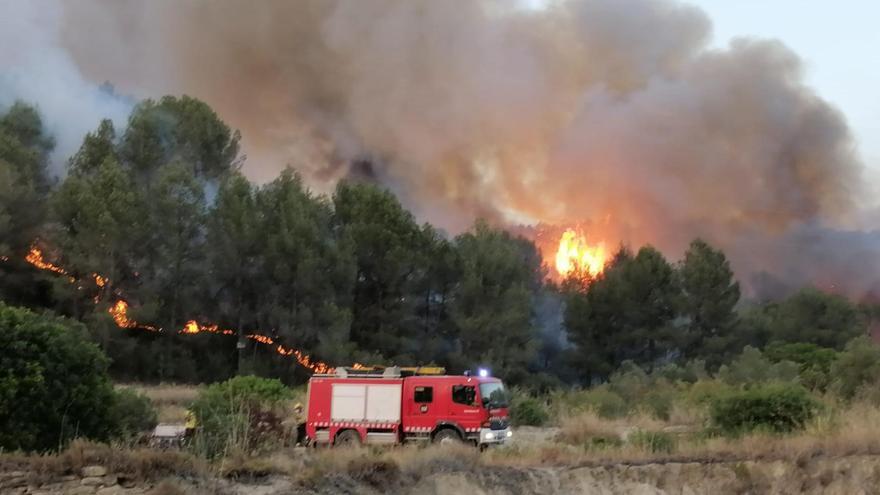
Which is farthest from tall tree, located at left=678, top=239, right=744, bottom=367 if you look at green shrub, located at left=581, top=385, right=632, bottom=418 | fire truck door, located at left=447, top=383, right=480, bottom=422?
fire truck door, located at left=447, top=383, right=480, bottom=422

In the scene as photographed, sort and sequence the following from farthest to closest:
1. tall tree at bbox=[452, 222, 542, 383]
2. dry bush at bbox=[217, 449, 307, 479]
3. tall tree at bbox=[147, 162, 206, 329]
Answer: tall tree at bbox=[452, 222, 542, 383], tall tree at bbox=[147, 162, 206, 329], dry bush at bbox=[217, 449, 307, 479]

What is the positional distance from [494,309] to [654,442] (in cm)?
2940

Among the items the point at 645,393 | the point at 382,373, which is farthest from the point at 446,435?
the point at 645,393

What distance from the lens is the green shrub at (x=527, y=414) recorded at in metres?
26.3

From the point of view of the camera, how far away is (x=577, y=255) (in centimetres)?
6125

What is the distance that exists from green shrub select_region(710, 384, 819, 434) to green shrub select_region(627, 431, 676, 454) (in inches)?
86.1

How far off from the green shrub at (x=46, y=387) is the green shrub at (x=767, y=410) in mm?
12432

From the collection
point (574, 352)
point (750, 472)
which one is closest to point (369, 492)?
point (750, 472)

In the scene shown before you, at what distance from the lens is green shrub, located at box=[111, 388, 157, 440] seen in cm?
1559

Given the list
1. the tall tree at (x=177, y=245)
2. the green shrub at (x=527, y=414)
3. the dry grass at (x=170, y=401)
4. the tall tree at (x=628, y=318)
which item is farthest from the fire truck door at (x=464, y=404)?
the tall tree at (x=628, y=318)

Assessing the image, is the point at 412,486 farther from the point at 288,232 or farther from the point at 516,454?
the point at 288,232

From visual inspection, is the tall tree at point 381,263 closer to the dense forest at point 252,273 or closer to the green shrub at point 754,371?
the dense forest at point 252,273

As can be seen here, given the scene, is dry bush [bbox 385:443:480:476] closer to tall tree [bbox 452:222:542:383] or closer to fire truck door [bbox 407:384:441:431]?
fire truck door [bbox 407:384:441:431]

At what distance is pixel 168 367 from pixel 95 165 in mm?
9925
